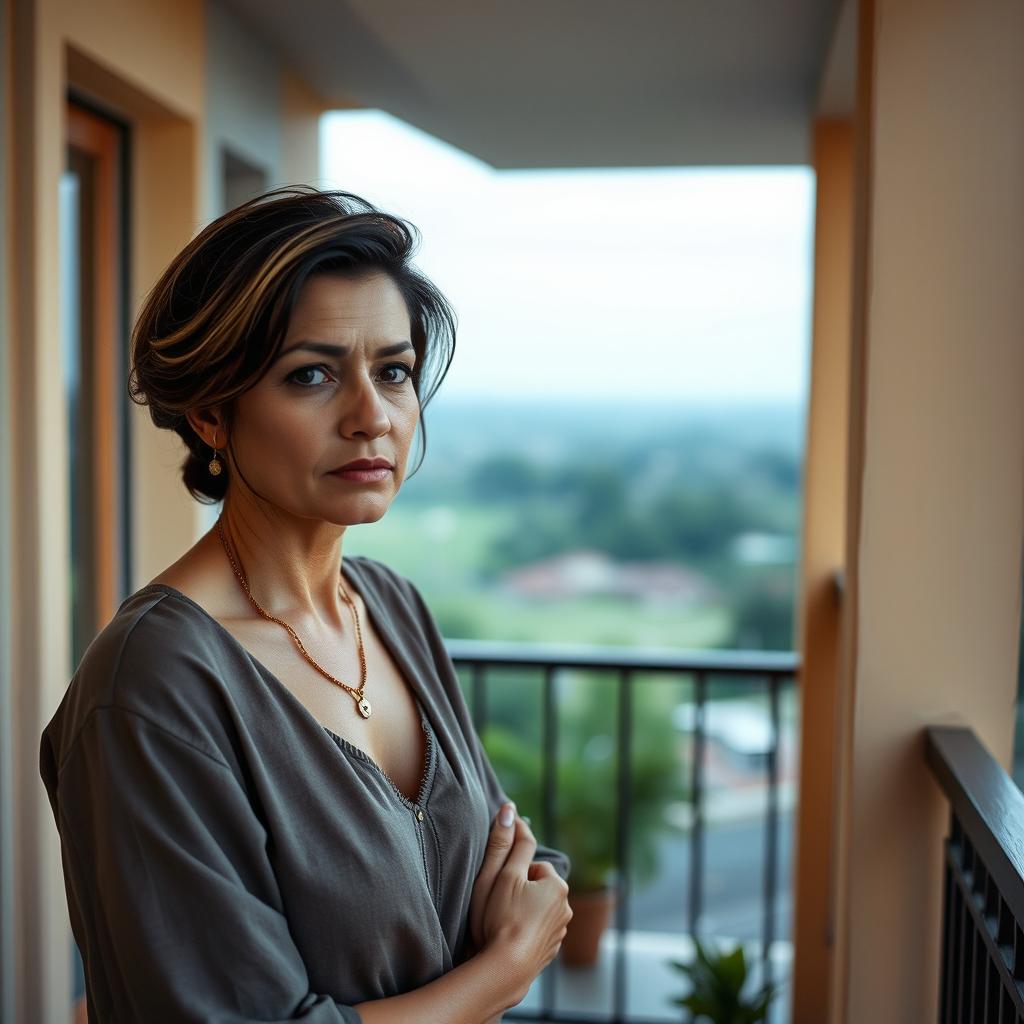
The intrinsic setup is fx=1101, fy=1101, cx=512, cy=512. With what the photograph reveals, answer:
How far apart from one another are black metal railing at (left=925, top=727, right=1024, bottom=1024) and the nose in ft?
3.00

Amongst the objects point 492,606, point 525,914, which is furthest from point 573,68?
point 492,606

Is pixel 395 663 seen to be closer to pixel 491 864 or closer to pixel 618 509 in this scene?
pixel 491 864

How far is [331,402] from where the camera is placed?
45.1 inches

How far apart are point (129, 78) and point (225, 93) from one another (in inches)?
22.3

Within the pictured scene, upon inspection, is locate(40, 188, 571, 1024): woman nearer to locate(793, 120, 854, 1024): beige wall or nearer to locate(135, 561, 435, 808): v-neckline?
locate(135, 561, 435, 808): v-neckline

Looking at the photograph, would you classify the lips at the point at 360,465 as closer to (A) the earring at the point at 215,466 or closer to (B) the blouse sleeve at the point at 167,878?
(A) the earring at the point at 215,466

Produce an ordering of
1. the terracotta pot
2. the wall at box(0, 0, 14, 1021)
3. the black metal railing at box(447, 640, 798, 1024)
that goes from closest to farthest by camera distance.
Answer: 1. the wall at box(0, 0, 14, 1021)
2. the black metal railing at box(447, 640, 798, 1024)
3. the terracotta pot

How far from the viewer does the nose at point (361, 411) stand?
114cm

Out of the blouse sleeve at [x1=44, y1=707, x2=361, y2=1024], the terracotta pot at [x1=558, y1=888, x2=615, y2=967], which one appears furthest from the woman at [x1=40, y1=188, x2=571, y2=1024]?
the terracotta pot at [x1=558, y1=888, x2=615, y2=967]

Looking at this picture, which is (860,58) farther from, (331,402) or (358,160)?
(358,160)

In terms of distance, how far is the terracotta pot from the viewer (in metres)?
3.91

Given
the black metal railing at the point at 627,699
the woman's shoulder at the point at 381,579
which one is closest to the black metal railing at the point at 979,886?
the woman's shoulder at the point at 381,579

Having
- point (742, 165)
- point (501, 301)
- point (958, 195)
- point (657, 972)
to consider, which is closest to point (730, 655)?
A: point (657, 972)

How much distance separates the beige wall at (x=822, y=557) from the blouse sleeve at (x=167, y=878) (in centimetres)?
257
